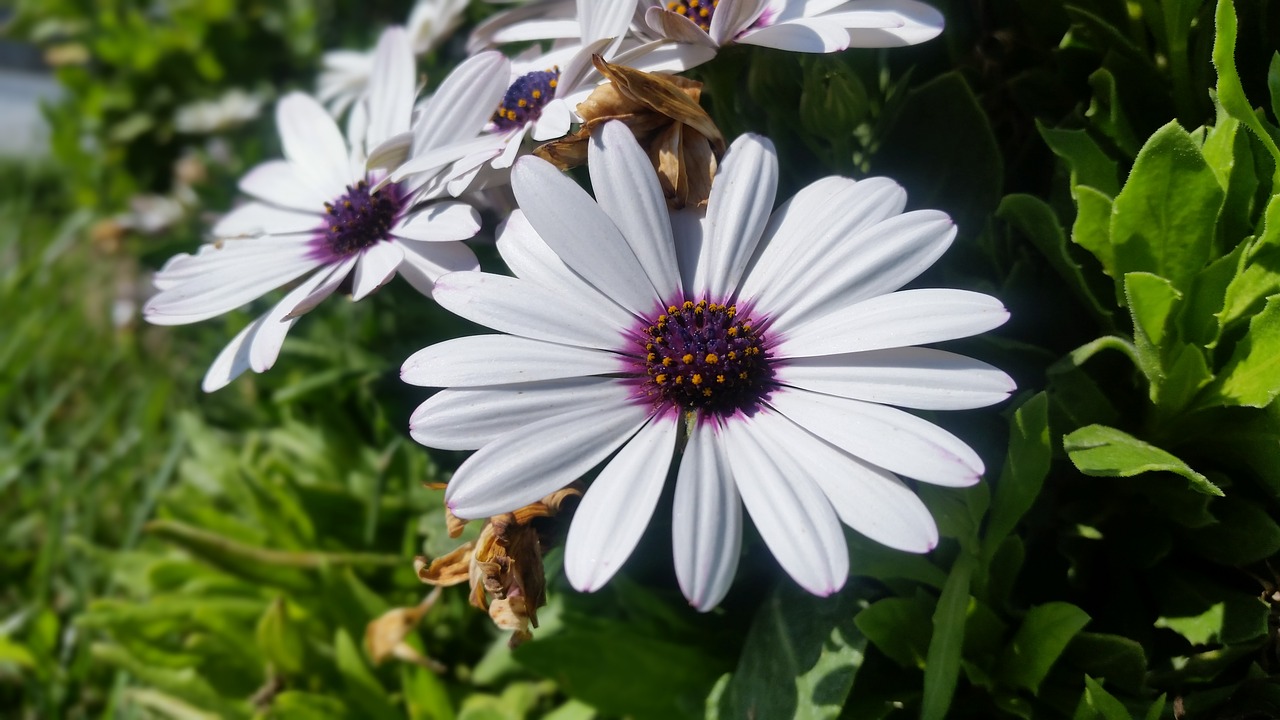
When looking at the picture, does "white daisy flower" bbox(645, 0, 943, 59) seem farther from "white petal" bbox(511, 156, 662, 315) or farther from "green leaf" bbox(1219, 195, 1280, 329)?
"green leaf" bbox(1219, 195, 1280, 329)

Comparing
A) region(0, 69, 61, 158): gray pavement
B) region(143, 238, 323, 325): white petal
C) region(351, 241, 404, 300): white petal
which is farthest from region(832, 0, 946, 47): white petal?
region(0, 69, 61, 158): gray pavement

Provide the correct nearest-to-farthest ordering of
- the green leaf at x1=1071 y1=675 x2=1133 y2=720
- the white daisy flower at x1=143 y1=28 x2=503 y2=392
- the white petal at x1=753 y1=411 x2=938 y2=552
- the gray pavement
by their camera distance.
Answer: the white petal at x1=753 y1=411 x2=938 y2=552, the green leaf at x1=1071 y1=675 x2=1133 y2=720, the white daisy flower at x1=143 y1=28 x2=503 y2=392, the gray pavement

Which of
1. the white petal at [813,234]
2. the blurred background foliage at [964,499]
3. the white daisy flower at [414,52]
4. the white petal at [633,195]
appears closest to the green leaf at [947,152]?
the blurred background foliage at [964,499]

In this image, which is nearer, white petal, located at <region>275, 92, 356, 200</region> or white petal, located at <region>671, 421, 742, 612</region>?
white petal, located at <region>671, 421, 742, 612</region>

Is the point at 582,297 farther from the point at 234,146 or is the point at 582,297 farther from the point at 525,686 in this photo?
the point at 234,146

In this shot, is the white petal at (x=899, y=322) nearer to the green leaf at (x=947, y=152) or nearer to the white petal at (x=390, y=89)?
the green leaf at (x=947, y=152)

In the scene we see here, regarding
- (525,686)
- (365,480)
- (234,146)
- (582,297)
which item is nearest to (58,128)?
(234,146)

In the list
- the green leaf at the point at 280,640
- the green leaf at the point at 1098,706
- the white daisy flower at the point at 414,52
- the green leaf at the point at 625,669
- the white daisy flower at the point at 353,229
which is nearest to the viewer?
the green leaf at the point at 1098,706
